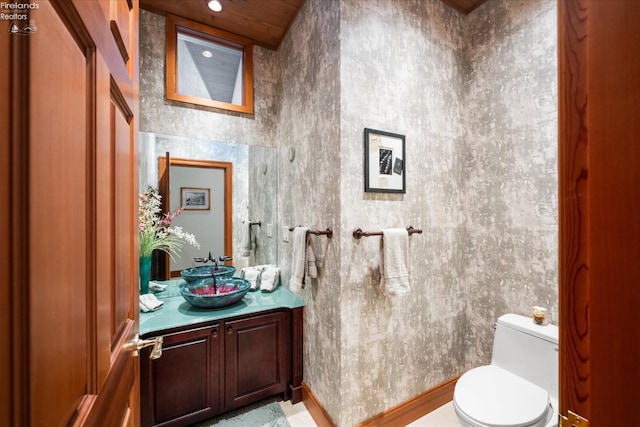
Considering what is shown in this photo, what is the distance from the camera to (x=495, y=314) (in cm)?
192

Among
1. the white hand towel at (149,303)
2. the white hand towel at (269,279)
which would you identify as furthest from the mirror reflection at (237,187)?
the white hand towel at (149,303)

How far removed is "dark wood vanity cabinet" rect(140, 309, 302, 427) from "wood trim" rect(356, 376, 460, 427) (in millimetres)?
622

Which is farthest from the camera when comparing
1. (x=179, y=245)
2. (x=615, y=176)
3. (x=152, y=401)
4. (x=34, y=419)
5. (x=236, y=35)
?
(x=236, y=35)

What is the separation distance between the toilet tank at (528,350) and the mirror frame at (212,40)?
8.20 feet

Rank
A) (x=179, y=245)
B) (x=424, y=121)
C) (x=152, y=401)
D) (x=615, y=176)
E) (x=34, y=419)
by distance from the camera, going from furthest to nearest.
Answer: (x=179, y=245), (x=424, y=121), (x=152, y=401), (x=615, y=176), (x=34, y=419)

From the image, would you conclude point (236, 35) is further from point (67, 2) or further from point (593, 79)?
point (593, 79)

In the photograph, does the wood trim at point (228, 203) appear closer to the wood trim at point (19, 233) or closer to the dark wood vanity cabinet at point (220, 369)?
the dark wood vanity cabinet at point (220, 369)

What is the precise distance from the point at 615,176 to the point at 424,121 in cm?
155

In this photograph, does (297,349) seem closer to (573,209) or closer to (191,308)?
(191,308)

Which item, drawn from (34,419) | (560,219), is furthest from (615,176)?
(34,419)

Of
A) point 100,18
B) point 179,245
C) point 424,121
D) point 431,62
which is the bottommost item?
point 179,245

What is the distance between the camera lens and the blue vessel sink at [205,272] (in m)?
2.07

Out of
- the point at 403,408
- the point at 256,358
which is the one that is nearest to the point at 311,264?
the point at 256,358

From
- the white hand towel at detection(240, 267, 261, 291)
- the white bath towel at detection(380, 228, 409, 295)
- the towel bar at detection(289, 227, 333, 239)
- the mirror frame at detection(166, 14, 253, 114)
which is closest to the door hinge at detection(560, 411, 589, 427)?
the white bath towel at detection(380, 228, 409, 295)
